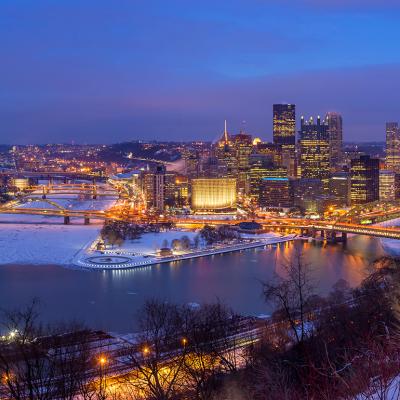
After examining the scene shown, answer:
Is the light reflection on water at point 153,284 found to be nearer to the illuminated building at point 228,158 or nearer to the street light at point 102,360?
the street light at point 102,360

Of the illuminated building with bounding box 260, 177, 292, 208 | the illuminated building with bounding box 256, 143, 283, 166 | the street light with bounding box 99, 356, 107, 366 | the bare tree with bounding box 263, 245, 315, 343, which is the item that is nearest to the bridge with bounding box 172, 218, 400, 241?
the bare tree with bounding box 263, 245, 315, 343

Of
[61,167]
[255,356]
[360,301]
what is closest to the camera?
[255,356]

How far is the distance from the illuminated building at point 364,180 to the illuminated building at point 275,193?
225cm

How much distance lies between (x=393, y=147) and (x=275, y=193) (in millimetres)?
11362

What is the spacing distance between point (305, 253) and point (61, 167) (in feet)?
103

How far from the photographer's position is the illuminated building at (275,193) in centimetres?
1983

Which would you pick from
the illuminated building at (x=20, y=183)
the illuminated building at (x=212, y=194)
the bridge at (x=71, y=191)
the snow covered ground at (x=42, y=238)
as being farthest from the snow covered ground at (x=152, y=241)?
the illuminated building at (x=20, y=183)

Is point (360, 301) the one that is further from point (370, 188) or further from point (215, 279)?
point (370, 188)

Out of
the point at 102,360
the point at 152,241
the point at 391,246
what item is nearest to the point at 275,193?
the point at 152,241

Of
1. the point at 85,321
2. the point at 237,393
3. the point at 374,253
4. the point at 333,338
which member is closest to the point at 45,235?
the point at 374,253

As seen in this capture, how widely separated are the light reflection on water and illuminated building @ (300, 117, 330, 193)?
46.0 ft

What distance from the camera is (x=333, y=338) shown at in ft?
12.6

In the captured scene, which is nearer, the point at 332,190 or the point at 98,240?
the point at 98,240

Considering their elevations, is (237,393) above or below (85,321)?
above
